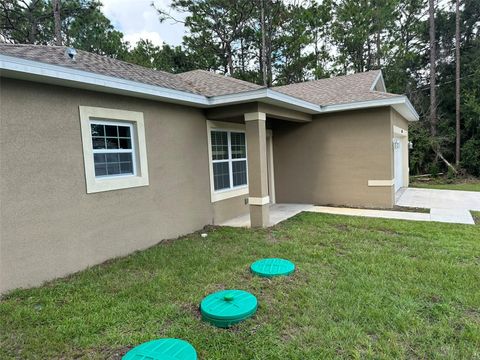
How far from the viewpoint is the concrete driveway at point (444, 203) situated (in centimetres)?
746

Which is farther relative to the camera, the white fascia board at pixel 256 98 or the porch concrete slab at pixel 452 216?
the porch concrete slab at pixel 452 216

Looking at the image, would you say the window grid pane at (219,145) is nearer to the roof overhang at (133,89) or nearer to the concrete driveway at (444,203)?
the roof overhang at (133,89)

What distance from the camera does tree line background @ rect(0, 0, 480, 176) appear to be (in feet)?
59.2

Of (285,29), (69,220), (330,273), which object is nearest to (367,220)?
(330,273)

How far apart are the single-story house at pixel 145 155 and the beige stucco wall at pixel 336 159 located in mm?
33

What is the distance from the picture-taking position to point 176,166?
21.3 feet

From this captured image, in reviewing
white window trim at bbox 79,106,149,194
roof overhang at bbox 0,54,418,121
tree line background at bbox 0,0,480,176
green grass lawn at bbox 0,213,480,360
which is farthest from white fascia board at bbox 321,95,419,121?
tree line background at bbox 0,0,480,176

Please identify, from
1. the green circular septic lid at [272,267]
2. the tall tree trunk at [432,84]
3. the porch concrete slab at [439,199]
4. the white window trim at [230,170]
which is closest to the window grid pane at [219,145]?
the white window trim at [230,170]

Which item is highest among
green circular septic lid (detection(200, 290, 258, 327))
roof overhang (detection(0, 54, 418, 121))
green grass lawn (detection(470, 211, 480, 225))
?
roof overhang (detection(0, 54, 418, 121))

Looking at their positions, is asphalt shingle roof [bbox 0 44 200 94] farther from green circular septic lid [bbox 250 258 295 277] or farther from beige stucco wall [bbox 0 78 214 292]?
green circular septic lid [bbox 250 258 295 277]

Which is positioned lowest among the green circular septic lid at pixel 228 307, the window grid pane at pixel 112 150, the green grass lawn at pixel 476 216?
the green grass lawn at pixel 476 216

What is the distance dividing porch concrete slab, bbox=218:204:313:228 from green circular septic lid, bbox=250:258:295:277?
8.38 feet

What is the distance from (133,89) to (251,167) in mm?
3006

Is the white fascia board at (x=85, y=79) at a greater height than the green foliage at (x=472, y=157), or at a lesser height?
greater
